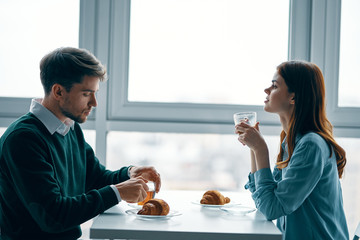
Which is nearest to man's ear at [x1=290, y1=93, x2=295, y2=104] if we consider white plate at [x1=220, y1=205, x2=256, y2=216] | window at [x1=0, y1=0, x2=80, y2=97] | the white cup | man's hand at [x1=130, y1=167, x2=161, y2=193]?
the white cup

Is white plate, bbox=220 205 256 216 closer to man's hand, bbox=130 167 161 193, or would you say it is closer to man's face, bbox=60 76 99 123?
man's hand, bbox=130 167 161 193

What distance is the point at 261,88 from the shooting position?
2.47 meters

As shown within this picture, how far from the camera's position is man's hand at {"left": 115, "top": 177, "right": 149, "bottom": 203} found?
1.36 m

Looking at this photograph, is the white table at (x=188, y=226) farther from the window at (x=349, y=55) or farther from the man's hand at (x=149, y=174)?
the window at (x=349, y=55)

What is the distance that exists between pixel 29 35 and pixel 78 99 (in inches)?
45.2

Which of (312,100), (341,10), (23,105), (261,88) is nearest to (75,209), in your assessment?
(312,100)

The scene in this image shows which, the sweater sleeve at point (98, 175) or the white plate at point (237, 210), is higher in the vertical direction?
the sweater sleeve at point (98, 175)

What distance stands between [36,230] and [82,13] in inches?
55.5

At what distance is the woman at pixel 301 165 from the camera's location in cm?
145

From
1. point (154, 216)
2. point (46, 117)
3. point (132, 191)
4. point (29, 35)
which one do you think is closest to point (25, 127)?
point (46, 117)

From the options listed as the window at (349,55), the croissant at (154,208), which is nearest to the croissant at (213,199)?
the croissant at (154,208)

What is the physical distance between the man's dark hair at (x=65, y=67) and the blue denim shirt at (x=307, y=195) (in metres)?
0.73

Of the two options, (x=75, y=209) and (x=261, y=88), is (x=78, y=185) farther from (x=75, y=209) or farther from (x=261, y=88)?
(x=261, y=88)

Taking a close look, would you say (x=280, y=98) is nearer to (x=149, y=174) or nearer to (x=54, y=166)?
(x=149, y=174)
